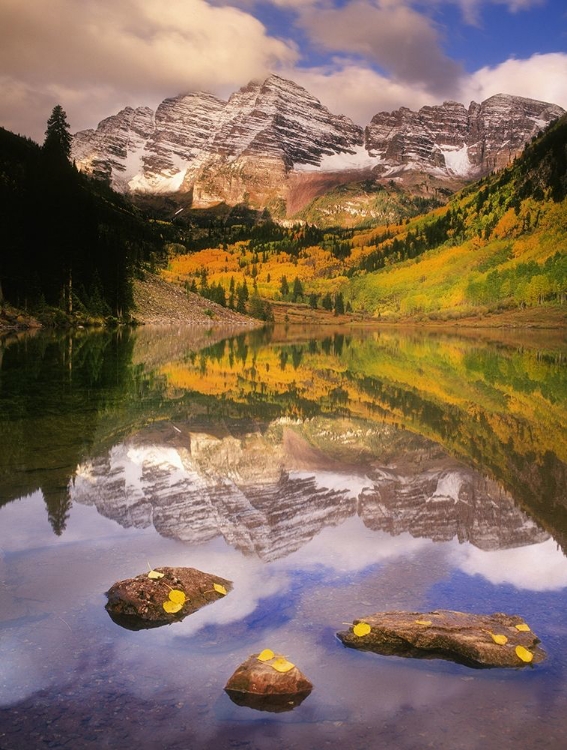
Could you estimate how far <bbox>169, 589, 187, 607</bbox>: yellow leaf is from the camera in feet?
20.6

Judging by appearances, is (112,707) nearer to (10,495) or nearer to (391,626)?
(391,626)

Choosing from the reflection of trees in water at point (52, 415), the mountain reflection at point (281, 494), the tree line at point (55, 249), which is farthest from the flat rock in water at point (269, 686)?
the tree line at point (55, 249)

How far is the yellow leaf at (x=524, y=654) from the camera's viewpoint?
17.7 feet

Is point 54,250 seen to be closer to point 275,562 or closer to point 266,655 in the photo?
point 275,562

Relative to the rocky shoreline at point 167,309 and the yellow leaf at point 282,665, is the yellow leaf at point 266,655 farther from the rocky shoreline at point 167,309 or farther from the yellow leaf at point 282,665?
the rocky shoreline at point 167,309

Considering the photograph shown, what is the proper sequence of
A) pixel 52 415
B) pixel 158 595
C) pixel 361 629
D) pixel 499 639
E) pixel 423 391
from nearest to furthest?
pixel 499 639 → pixel 361 629 → pixel 158 595 → pixel 52 415 → pixel 423 391

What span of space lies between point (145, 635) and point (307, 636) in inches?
57.0

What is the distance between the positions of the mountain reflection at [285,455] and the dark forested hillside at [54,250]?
1641 inches

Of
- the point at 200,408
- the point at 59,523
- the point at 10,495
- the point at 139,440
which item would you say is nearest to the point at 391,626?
the point at 59,523

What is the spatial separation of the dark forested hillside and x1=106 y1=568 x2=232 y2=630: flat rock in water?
6091 centimetres

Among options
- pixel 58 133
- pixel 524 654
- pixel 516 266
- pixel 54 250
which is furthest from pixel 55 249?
pixel 516 266

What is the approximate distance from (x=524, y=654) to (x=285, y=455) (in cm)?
815

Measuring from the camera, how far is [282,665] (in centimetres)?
503

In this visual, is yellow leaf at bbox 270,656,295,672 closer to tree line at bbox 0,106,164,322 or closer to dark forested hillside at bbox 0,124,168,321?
tree line at bbox 0,106,164,322
